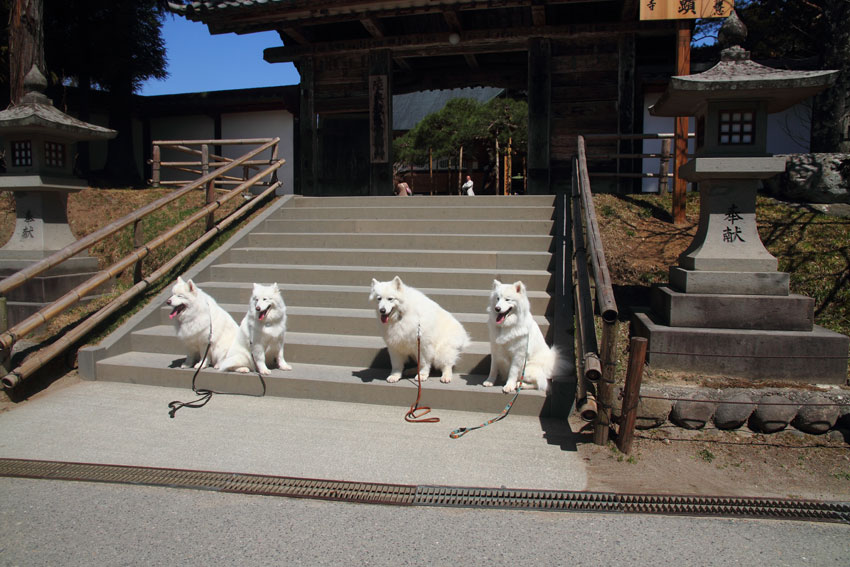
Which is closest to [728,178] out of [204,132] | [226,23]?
[226,23]

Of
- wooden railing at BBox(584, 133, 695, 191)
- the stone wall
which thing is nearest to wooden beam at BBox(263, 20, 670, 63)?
wooden railing at BBox(584, 133, 695, 191)

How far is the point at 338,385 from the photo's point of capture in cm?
478

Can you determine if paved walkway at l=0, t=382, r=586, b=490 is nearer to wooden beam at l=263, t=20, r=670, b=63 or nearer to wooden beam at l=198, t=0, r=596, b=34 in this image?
wooden beam at l=198, t=0, r=596, b=34

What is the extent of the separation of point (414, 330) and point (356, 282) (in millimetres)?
2139

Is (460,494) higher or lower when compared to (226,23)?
lower

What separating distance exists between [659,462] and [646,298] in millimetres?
3101

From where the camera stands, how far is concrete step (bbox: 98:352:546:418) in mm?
4434

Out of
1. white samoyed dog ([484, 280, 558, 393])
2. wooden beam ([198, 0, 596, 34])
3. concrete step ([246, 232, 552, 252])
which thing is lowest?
white samoyed dog ([484, 280, 558, 393])

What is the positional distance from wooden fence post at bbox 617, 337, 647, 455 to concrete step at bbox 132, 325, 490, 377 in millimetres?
1511

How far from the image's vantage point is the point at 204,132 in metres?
15.8

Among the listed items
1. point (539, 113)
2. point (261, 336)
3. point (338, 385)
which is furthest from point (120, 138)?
point (338, 385)

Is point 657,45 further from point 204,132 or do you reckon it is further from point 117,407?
point 204,132

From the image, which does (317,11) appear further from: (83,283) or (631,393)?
(631,393)

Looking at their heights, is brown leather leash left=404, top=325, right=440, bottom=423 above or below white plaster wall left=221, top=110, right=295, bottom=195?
below
